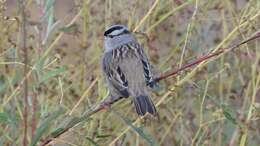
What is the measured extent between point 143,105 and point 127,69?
19.1 inches

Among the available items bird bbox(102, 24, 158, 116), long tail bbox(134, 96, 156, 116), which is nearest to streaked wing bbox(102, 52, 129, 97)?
bird bbox(102, 24, 158, 116)

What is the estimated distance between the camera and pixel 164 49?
5.32 meters

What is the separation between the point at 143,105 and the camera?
12.0 feet

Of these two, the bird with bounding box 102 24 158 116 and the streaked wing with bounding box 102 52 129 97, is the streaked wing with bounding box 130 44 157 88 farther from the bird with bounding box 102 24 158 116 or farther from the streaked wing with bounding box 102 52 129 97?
the streaked wing with bounding box 102 52 129 97

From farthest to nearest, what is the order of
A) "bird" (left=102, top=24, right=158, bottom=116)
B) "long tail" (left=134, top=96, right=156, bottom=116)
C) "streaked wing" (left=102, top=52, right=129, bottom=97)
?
1. "streaked wing" (left=102, top=52, right=129, bottom=97)
2. "bird" (left=102, top=24, right=158, bottom=116)
3. "long tail" (left=134, top=96, right=156, bottom=116)

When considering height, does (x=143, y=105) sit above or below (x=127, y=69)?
below

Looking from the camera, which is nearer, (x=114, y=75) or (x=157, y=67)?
(x=114, y=75)

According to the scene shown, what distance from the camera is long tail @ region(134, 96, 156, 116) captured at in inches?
141

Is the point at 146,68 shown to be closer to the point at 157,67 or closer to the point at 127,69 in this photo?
the point at 127,69

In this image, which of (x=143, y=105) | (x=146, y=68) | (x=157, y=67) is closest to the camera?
(x=143, y=105)

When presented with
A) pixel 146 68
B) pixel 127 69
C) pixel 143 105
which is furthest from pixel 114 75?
pixel 143 105

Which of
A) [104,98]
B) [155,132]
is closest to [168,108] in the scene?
[155,132]

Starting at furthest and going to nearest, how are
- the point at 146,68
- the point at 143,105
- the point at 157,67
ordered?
the point at 157,67 < the point at 146,68 < the point at 143,105

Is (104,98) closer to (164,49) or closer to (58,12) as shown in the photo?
(164,49)
